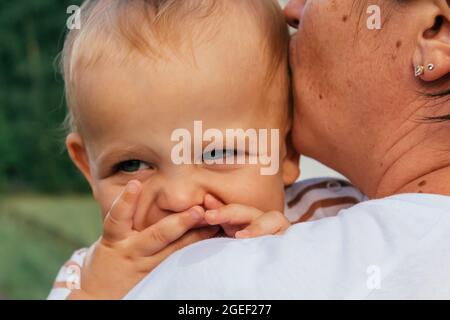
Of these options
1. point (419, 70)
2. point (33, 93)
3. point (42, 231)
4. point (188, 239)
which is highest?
point (33, 93)

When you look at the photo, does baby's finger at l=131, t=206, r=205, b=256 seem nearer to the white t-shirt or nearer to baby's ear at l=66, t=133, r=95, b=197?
the white t-shirt

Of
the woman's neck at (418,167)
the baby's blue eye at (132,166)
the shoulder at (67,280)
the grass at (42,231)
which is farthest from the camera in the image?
the grass at (42,231)

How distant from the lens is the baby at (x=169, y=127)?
38.6 inches

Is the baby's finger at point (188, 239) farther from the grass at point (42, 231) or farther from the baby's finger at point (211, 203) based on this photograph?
the grass at point (42, 231)

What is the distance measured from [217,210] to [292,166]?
319mm

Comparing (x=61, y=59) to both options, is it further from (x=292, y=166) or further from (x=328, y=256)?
(x=328, y=256)

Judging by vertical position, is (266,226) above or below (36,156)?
below

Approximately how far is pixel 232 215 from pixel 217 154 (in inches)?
4.4

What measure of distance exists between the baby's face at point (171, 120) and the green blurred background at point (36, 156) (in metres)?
2.49

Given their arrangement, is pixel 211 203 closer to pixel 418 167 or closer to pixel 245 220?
pixel 245 220

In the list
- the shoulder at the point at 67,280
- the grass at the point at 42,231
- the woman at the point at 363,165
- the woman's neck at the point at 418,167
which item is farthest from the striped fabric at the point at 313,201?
the grass at the point at 42,231

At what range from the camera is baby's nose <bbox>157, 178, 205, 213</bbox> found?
0.99 metres

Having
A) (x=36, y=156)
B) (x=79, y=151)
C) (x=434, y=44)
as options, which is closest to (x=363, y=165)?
(x=434, y=44)

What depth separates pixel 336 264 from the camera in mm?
768
